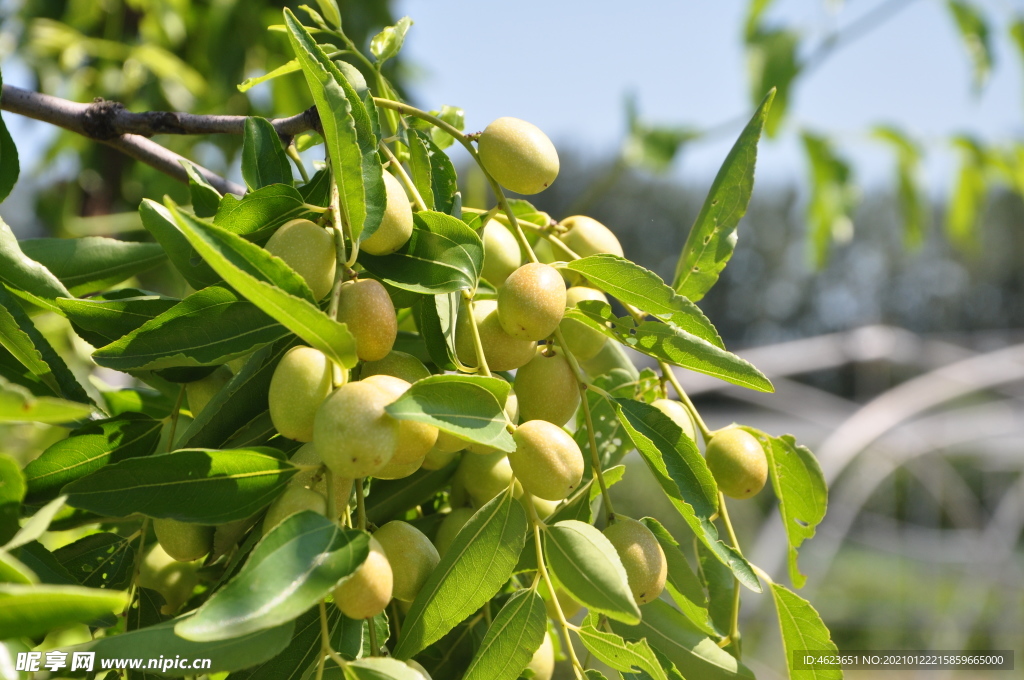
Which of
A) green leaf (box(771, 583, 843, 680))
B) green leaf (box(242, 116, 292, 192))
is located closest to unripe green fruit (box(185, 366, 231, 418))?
green leaf (box(242, 116, 292, 192))

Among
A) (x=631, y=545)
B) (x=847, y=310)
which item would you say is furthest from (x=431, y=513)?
(x=847, y=310)

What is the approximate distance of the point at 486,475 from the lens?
16.6 inches

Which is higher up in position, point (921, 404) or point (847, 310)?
point (921, 404)

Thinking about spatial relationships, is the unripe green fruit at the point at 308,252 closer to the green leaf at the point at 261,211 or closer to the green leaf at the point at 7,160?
the green leaf at the point at 261,211

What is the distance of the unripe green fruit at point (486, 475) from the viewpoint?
1.38 feet

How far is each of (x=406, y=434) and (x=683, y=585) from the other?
180 millimetres

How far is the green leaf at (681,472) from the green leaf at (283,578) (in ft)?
0.48

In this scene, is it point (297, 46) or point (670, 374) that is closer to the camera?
point (297, 46)

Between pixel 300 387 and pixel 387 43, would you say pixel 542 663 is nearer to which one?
pixel 300 387

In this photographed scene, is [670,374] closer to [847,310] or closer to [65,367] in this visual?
[65,367]

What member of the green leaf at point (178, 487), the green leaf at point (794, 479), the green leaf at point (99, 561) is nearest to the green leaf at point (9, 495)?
the green leaf at point (178, 487)

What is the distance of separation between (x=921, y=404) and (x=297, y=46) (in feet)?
9.50

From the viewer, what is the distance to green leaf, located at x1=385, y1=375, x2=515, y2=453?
0.29 metres

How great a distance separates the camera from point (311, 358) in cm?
30
